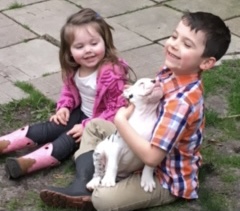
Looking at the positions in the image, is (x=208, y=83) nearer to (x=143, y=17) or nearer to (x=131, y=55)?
(x=131, y=55)

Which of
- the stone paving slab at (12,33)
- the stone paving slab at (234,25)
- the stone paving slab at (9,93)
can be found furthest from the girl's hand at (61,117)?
the stone paving slab at (234,25)

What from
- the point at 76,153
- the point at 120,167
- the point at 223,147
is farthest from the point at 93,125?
the point at 223,147

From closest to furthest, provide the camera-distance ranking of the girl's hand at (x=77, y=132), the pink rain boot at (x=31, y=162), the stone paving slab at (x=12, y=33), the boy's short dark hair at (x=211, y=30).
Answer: the boy's short dark hair at (x=211, y=30)
the pink rain boot at (x=31, y=162)
the girl's hand at (x=77, y=132)
the stone paving slab at (x=12, y=33)

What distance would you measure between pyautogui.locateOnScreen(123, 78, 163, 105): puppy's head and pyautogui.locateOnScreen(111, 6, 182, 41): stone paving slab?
2.40 meters

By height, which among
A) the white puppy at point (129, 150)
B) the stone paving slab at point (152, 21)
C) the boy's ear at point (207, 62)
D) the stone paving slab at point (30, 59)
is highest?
the boy's ear at point (207, 62)

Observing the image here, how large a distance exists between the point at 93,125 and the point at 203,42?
932 millimetres

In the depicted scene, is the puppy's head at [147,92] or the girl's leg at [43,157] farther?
the girl's leg at [43,157]

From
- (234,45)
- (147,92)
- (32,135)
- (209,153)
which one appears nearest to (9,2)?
(234,45)

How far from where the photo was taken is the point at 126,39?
6.05 m

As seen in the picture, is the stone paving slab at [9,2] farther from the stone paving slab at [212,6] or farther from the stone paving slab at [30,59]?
the stone paving slab at [212,6]

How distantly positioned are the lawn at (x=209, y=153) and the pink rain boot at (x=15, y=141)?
0.08 m

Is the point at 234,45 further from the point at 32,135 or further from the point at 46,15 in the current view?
the point at 32,135

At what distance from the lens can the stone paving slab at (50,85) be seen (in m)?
5.11

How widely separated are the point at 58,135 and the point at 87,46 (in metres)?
0.57
